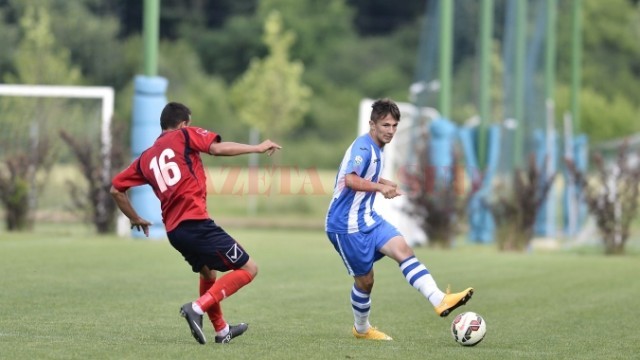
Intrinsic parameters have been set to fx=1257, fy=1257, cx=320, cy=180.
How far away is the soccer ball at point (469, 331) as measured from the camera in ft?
29.2

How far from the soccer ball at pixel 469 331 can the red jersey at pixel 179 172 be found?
1.97 meters

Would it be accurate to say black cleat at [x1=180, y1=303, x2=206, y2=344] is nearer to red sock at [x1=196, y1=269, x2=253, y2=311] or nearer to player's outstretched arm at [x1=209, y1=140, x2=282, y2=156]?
red sock at [x1=196, y1=269, x2=253, y2=311]

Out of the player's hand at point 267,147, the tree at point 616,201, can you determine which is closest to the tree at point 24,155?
the tree at point 616,201

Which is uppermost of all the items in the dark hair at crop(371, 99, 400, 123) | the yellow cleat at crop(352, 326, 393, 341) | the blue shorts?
the dark hair at crop(371, 99, 400, 123)

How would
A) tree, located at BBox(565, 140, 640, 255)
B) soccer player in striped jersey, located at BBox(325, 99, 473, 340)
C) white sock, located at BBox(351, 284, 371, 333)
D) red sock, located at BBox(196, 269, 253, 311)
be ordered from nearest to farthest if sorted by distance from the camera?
red sock, located at BBox(196, 269, 253, 311) → soccer player in striped jersey, located at BBox(325, 99, 473, 340) → white sock, located at BBox(351, 284, 371, 333) → tree, located at BBox(565, 140, 640, 255)

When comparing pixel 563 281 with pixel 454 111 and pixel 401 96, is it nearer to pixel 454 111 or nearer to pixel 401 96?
pixel 454 111

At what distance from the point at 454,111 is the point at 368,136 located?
3259cm

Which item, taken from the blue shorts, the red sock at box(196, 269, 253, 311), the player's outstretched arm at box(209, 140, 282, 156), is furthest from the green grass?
the player's outstretched arm at box(209, 140, 282, 156)

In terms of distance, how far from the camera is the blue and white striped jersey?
937 centimetres

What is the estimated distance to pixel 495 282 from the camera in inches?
591

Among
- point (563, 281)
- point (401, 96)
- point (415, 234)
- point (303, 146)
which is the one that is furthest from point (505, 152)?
point (401, 96)

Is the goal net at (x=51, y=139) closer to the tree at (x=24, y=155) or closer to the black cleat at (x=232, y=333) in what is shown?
the tree at (x=24, y=155)

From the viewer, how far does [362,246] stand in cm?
933

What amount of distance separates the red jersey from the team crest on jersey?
0.96 feet
